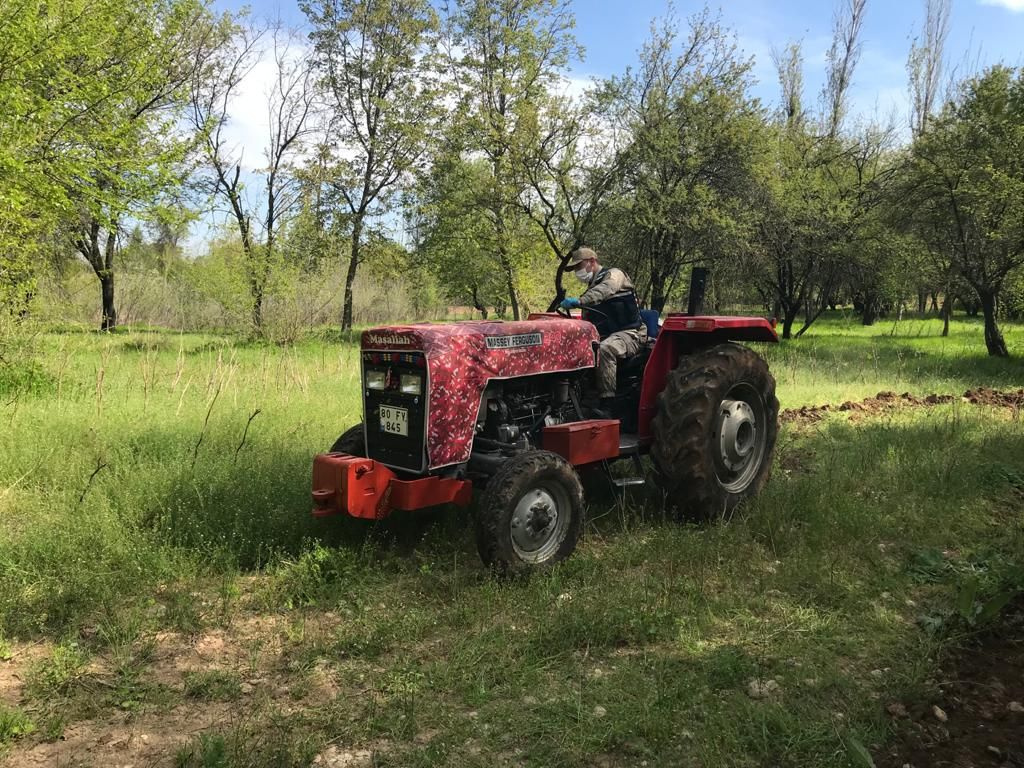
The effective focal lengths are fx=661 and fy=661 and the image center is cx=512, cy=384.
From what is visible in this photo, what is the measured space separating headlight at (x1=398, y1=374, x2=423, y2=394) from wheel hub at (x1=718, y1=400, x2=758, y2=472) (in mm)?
2343

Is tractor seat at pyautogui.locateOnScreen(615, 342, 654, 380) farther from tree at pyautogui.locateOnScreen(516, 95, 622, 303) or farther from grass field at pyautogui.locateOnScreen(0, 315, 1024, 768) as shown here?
tree at pyautogui.locateOnScreen(516, 95, 622, 303)

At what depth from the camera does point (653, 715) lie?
96.9 inches

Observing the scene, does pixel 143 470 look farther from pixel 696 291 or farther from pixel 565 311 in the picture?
pixel 696 291

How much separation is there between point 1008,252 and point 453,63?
1698cm

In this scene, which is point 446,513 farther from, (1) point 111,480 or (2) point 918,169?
(2) point 918,169

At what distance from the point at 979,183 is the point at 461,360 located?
15996 mm

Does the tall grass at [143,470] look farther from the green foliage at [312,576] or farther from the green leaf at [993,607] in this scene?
Answer: the green leaf at [993,607]

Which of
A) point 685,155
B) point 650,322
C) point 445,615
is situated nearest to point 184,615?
point 445,615

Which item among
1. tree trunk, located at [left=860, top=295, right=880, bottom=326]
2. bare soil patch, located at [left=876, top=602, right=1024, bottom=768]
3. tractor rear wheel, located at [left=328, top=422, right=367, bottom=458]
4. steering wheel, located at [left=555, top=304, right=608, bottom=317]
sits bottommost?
bare soil patch, located at [left=876, top=602, right=1024, bottom=768]

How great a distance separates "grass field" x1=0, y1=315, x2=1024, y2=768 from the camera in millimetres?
2412

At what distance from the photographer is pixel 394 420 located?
3.82 metres

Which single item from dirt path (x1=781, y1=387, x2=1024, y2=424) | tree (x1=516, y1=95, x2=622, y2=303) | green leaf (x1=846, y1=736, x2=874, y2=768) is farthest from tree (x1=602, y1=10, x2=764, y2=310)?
green leaf (x1=846, y1=736, x2=874, y2=768)

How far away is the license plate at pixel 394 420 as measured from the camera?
3.75m

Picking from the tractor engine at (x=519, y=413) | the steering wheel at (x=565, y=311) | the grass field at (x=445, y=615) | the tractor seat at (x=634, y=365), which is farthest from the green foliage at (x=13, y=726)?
the tractor seat at (x=634, y=365)
